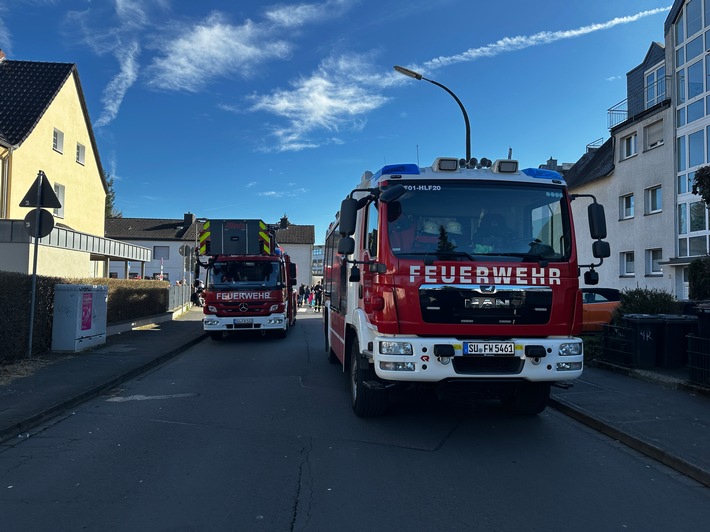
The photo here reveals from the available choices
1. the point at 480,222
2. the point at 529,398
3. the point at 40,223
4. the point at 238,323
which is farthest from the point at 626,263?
the point at 40,223

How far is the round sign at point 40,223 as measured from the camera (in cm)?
978

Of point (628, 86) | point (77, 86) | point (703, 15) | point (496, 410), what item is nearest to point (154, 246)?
point (77, 86)

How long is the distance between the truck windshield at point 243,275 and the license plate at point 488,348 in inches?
407

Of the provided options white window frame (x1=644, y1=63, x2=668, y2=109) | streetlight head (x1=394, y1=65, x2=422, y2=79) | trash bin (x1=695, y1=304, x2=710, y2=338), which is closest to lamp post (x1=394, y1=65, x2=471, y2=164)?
streetlight head (x1=394, y1=65, x2=422, y2=79)

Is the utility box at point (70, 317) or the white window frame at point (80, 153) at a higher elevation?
the white window frame at point (80, 153)

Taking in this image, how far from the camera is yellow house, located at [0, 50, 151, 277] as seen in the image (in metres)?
18.0

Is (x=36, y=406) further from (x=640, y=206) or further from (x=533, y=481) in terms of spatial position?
(x=640, y=206)

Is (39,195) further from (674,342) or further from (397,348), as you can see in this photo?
(674,342)

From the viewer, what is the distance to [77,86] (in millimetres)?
26719

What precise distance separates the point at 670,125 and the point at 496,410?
2068 centimetres

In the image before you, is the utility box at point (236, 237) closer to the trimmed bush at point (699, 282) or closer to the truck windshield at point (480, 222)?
the truck windshield at point (480, 222)

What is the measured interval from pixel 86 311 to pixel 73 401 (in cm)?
491

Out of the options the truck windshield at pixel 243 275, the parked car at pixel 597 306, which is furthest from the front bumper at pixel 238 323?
the parked car at pixel 597 306

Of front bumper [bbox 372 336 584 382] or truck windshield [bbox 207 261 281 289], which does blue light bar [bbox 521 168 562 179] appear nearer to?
front bumper [bbox 372 336 584 382]
